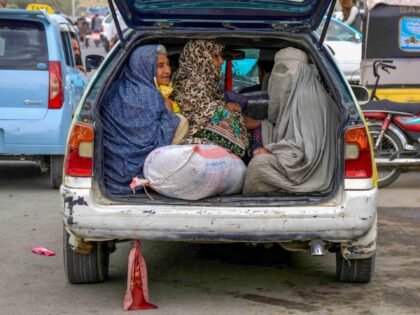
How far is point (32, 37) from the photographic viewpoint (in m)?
10.0

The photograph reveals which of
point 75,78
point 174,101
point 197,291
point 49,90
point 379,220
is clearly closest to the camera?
point 197,291

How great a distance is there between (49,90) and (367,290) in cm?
480

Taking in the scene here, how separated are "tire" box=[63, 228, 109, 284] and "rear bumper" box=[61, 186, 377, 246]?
44 centimetres

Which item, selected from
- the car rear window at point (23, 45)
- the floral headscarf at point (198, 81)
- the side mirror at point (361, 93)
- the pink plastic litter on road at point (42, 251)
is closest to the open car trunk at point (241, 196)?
the floral headscarf at point (198, 81)

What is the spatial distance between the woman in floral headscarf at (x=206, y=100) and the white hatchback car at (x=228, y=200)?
31cm

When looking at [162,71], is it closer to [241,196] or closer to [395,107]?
[241,196]

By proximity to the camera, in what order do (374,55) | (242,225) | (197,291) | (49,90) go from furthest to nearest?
1. (374,55)
2. (49,90)
3. (197,291)
4. (242,225)

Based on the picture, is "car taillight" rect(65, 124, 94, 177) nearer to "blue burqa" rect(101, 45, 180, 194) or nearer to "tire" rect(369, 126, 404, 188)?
"blue burqa" rect(101, 45, 180, 194)

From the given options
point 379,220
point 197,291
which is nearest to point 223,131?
point 197,291

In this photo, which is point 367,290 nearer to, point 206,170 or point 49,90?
point 206,170

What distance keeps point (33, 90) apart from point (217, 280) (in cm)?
418

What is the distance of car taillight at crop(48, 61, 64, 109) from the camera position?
993 centimetres

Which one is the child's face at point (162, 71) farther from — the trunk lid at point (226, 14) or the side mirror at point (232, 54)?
the side mirror at point (232, 54)

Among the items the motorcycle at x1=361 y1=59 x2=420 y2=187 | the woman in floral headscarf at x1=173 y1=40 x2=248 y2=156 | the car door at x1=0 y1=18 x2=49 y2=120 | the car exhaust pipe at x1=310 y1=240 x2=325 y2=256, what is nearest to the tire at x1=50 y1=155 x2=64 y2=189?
the car door at x1=0 y1=18 x2=49 y2=120
